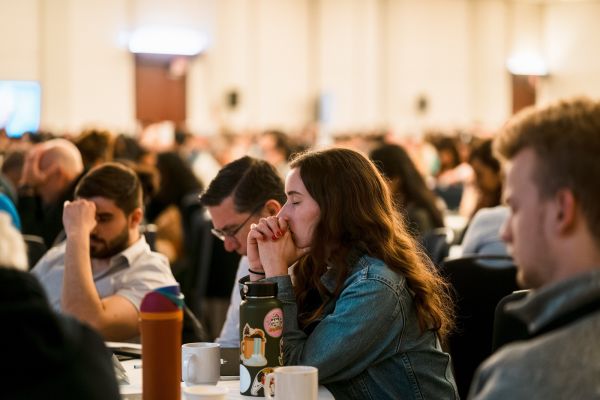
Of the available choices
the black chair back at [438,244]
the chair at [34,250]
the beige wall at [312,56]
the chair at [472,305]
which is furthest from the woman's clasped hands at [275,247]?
the beige wall at [312,56]

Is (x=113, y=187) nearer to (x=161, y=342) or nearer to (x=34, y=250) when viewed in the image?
(x=34, y=250)

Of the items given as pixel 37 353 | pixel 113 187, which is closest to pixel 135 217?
pixel 113 187

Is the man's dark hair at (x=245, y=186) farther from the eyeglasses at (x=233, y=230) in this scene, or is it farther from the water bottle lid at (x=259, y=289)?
the water bottle lid at (x=259, y=289)

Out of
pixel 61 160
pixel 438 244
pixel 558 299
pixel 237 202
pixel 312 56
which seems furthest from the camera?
pixel 312 56

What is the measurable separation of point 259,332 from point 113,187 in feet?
4.28

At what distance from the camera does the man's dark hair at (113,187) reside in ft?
9.77

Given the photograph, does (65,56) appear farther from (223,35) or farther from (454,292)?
(454,292)

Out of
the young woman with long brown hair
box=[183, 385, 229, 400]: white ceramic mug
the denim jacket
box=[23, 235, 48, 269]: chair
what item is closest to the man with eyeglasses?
the young woman with long brown hair

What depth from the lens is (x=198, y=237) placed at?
17.9 feet

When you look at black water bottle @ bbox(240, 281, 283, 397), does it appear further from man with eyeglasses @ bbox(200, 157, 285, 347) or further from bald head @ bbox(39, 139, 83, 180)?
bald head @ bbox(39, 139, 83, 180)

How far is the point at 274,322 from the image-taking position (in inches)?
72.4

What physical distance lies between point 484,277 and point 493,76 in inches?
657

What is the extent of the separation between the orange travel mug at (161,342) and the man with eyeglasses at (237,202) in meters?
1.09

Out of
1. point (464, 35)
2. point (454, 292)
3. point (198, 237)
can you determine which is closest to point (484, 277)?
point (454, 292)
